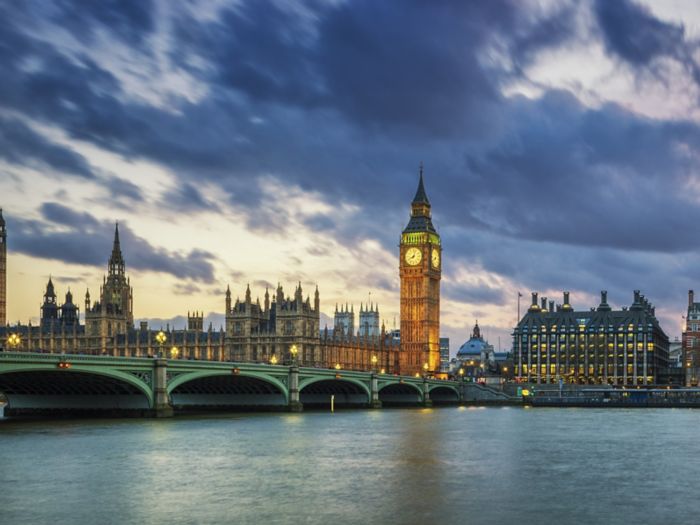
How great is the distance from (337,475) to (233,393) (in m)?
72.7

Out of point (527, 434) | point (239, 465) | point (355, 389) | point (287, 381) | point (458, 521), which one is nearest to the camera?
point (458, 521)

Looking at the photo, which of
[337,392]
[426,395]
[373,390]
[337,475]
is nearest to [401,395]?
[426,395]

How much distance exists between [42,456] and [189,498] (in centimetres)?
1897

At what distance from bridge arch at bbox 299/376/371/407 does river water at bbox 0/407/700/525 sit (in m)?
49.0

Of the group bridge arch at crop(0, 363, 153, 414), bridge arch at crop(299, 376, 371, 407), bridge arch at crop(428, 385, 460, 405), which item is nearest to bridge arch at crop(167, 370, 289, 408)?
bridge arch at crop(299, 376, 371, 407)

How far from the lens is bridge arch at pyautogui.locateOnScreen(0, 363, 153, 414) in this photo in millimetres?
83625

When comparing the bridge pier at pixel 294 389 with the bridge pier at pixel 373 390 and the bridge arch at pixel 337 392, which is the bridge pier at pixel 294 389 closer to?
the bridge arch at pixel 337 392

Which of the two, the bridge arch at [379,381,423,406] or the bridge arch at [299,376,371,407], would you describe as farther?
the bridge arch at [379,381,423,406]

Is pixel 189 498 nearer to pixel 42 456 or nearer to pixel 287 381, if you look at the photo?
pixel 42 456

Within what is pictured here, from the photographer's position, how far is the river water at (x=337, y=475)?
126 ft

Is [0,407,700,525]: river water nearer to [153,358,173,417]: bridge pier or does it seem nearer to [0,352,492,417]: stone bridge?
[0,352,492,417]: stone bridge

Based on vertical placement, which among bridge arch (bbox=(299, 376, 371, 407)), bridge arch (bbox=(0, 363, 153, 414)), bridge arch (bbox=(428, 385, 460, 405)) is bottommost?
bridge arch (bbox=(428, 385, 460, 405))

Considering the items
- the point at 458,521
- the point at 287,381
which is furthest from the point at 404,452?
the point at 287,381

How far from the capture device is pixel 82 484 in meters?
45.6
